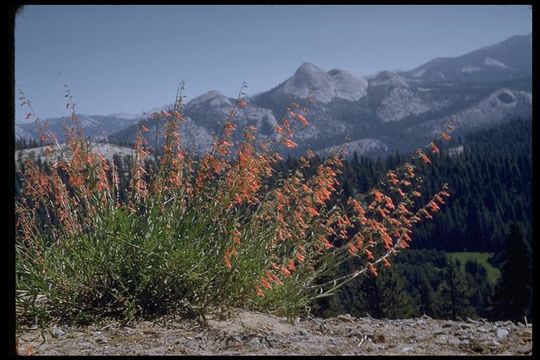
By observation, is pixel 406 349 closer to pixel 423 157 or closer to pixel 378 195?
pixel 378 195

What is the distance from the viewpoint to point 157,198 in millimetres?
6543

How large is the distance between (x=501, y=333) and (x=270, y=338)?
2106 millimetres

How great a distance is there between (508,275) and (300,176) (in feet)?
182

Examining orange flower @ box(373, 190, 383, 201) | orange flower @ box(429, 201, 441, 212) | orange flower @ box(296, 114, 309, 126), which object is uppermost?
orange flower @ box(296, 114, 309, 126)

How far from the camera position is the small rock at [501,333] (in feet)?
16.5

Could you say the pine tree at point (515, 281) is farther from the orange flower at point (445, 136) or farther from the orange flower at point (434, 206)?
the orange flower at point (445, 136)

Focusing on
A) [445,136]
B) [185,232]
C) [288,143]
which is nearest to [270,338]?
[185,232]

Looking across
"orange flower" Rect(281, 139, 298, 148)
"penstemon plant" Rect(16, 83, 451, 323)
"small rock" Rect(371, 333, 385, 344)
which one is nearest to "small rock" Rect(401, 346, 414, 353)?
"small rock" Rect(371, 333, 385, 344)

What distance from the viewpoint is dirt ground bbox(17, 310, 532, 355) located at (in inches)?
182

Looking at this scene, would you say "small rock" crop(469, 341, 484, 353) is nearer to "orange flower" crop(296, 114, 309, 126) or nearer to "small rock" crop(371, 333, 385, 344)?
"small rock" crop(371, 333, 385, 344)

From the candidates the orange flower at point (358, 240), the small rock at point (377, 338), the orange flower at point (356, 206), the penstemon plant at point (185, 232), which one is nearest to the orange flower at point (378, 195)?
the penstemon plant at point (185, 232)

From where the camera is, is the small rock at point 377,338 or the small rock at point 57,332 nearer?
the small rock at point 377,338

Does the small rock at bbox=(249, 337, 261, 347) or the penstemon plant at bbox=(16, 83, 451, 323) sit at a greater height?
the penstemon plant at bbox=(16, 83, 451, 323)

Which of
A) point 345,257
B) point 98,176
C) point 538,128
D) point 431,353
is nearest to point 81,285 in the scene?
point 98,176
